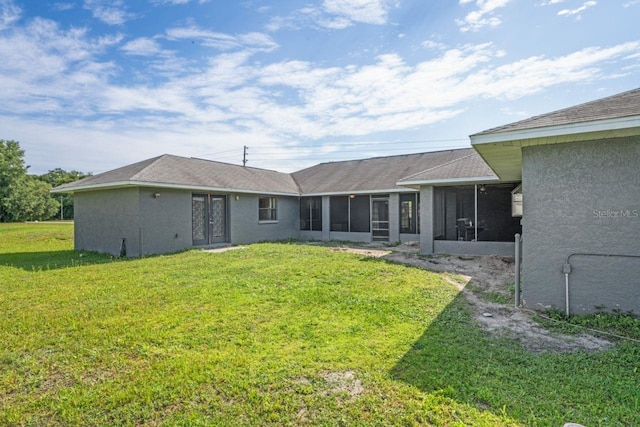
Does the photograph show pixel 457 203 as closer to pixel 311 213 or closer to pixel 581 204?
pixel 311 213

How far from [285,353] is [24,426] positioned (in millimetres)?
2171

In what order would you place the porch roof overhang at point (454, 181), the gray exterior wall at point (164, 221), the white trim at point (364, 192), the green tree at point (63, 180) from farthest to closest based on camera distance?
the green tree at point (63, 180)
the white trim at point (364, 192)
the gray exterior wall at point (164, 221)
the porch roof overhang at point (454, 181)

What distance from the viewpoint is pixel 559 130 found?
4676mm

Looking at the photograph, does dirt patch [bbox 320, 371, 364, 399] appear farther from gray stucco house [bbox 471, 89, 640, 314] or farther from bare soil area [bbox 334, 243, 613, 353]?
gray stucco house [bbox 471, 89, 640, 314]

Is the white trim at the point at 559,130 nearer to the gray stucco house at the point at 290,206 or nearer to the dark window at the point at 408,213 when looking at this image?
the gray stucco house at the point at 290,206

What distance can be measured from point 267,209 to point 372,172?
574cm

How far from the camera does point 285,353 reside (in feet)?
12.1

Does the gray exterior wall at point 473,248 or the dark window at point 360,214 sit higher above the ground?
the dark window at point 360,214

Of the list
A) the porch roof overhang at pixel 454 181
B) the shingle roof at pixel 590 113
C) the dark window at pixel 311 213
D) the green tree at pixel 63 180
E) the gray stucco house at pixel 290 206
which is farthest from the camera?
the green tree at pixel 63 180

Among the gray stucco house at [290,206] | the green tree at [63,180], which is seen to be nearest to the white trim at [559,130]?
the gray stucco house at [290,206]

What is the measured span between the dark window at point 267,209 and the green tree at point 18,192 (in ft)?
108

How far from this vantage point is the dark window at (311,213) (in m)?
17.7

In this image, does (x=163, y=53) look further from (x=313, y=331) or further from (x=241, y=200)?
(x=313, y=331)

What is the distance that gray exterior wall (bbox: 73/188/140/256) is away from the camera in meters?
11.7
